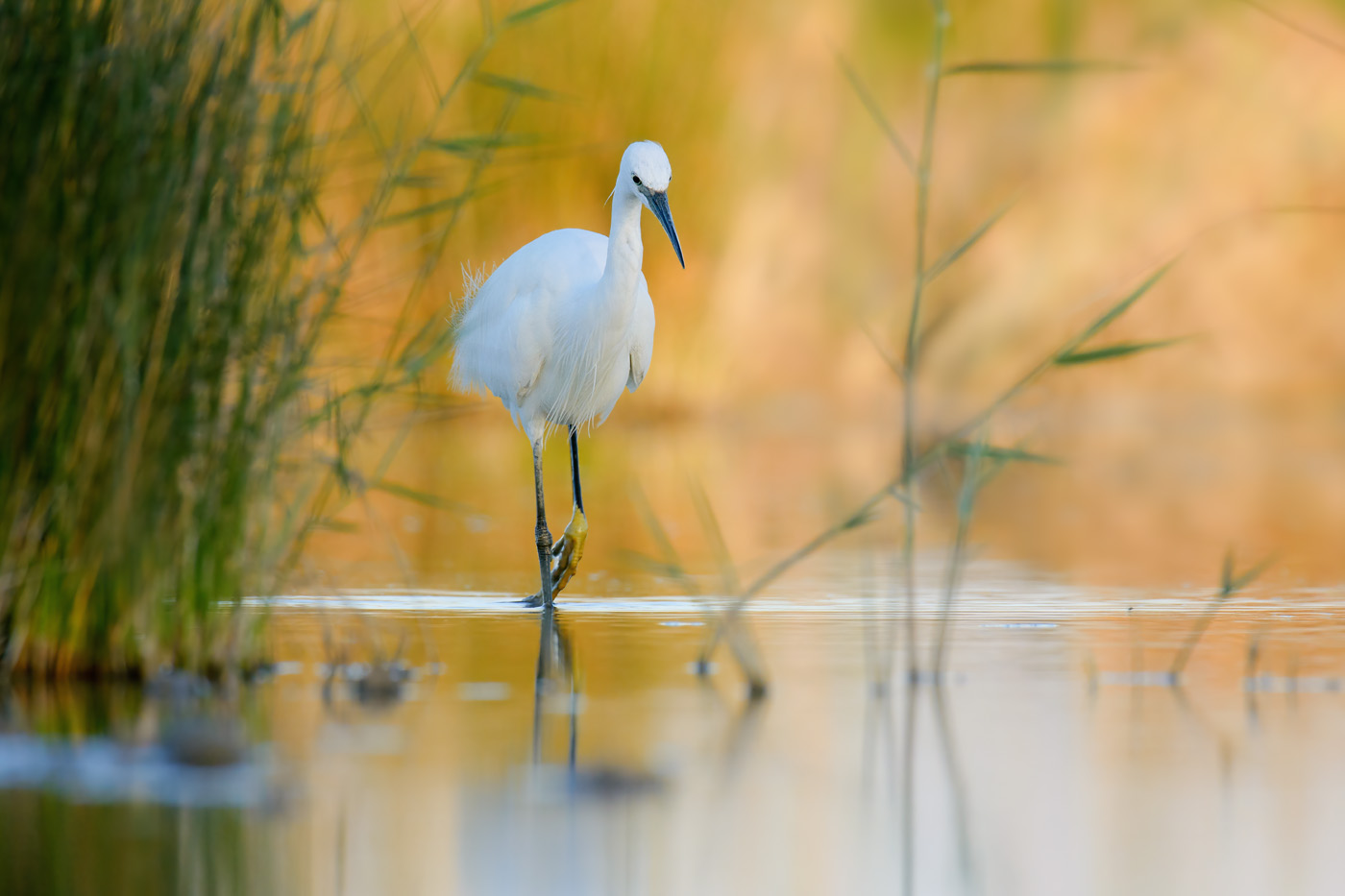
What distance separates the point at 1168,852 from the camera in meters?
2.10

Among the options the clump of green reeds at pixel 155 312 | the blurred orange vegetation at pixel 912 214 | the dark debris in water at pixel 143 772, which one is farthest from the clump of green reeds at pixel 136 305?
the blurred orange vegetation at pixel 912 214

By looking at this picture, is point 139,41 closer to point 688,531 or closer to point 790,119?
point 688,531

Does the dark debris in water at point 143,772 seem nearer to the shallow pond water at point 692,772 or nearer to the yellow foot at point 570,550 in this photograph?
the shallow pond water at point 692,772

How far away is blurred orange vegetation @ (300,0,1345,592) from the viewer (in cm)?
1265

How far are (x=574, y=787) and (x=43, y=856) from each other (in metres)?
0.66

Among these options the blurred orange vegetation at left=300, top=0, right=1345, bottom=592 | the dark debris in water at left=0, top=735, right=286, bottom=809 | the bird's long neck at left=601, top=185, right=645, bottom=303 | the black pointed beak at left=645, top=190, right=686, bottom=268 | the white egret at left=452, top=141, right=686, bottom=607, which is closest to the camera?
the dark debris in water at left=0, top=735, right=286, bottom=809

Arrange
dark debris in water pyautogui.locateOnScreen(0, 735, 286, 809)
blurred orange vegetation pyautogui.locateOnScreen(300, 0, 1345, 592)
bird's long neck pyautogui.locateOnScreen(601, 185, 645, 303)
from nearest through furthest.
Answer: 1. dark debris in water pyautogui.locateOnScreen(0, 735, 286, 809)
2. bird's long neck pyautogui.locateOnScreen(601, 185, 645, 303)
3. blurred orange vegetation pyautogui.locateOnScreen(300, 0, 1345, 592)

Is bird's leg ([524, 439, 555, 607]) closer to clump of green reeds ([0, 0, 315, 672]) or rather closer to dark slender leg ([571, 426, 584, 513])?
dark slender leg ([571, 426, 584, 513])

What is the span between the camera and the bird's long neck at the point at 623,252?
4625 mm

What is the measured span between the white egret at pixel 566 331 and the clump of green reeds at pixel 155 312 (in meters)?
A: 1.66

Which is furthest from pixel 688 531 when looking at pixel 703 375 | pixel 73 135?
pixel 703 375

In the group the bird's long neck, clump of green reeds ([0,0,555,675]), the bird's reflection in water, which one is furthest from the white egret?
clump of green reeds ([0,0,555,675])

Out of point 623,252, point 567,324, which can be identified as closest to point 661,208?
point 623,252

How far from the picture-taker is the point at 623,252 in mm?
4684
